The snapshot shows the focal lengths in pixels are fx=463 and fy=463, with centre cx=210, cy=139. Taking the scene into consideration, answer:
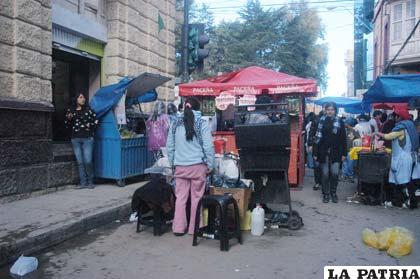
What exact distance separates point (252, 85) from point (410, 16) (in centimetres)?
1713

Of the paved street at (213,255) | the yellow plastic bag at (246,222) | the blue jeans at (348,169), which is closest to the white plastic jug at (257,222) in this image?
the paved street at (213,255)

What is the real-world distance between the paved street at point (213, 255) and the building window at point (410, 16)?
19.3 m

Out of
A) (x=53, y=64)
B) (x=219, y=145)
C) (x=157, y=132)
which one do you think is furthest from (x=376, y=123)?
(x=53, y=64)

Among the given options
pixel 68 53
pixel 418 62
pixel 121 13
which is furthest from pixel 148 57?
pixel 418 62

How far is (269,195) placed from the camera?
22.8 feet

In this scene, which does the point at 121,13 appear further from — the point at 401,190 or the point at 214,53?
the point at 214,53

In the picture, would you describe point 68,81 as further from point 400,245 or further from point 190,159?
point 400,245

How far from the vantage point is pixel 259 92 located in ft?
34.4

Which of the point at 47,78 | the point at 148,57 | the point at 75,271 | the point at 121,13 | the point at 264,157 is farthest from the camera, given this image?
the point at 148,57

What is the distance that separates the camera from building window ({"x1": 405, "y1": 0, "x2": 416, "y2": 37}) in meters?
23.5

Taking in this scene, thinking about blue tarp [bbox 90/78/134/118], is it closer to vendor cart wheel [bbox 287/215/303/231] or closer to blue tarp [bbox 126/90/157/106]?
blue tarp [bbox 126/90/157/106]

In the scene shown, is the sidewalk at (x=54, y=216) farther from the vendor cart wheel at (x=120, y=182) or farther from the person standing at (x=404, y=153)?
the person standing at (x=404, y=153)

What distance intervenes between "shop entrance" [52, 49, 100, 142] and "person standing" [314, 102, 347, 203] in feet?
17.1

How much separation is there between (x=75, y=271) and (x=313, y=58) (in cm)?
3756
